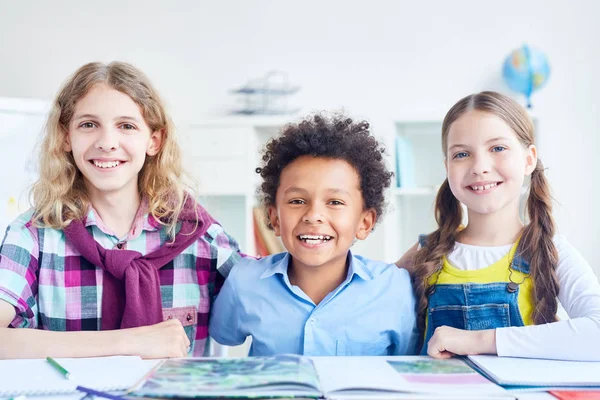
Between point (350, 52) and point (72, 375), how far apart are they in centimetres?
313

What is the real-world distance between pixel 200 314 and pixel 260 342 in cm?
24

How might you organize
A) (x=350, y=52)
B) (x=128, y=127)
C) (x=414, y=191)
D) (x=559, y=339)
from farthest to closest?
1. (x=350, y=52)
2. (x=414, y=191)
3. (x=128, y=127)
4. (x=559, y=339)

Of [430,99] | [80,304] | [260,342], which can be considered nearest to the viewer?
[260,342]

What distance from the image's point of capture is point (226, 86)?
154 inches

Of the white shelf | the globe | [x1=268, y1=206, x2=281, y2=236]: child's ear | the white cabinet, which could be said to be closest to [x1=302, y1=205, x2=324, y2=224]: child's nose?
[x1=268, y1=206, x2=281, y2=236]: child's ear

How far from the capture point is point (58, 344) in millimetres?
1223

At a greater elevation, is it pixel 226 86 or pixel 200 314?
pixel 226 86

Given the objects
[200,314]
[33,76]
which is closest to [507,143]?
[200,314]

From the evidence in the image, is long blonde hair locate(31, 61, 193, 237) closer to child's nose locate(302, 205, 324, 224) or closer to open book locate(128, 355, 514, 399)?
child's nose locate(302, 205, 324, 224)

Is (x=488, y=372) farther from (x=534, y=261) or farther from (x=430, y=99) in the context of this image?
(x=430, y=99)

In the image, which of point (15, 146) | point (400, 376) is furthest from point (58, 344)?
point (15, 146)

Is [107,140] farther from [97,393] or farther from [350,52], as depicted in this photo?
[350,52]

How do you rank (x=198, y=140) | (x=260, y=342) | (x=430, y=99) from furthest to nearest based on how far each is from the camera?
(x=430, y=99), (x=198, y=140), (x=260, y=342)

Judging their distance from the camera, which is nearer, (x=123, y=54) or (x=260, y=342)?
(x=260, y=342)
